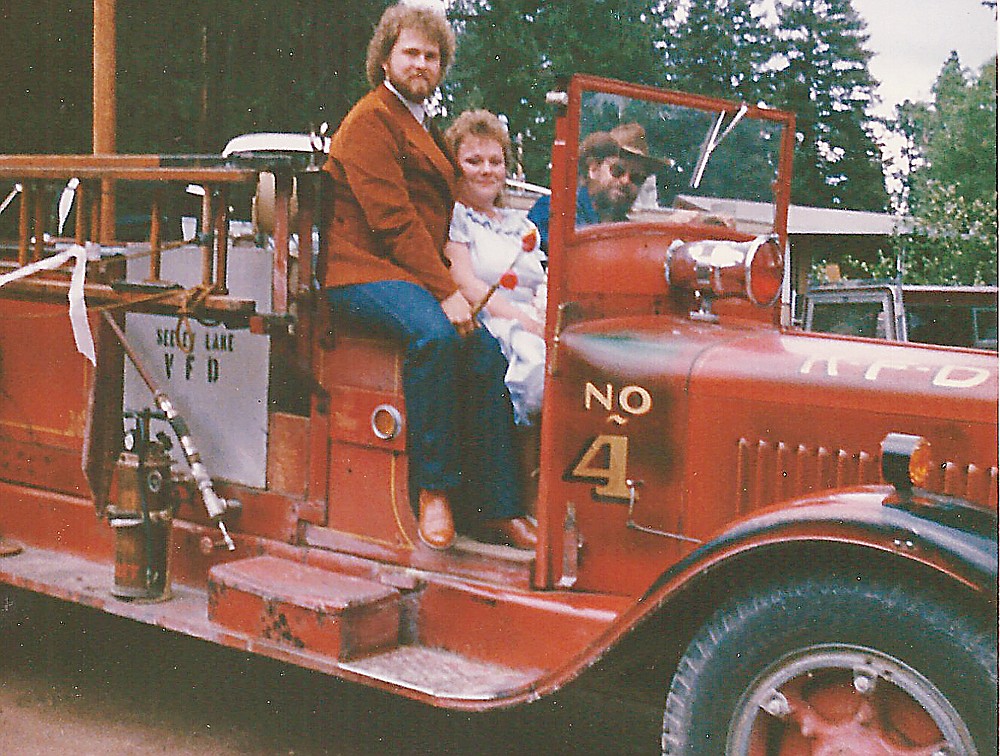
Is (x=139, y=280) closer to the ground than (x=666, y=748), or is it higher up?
higher up

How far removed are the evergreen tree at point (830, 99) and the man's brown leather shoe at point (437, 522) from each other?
2300 cm

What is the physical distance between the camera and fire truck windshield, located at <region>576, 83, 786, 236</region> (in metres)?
3.24

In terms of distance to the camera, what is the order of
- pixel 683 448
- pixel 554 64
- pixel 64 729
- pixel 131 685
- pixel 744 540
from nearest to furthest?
1. pixel 744 540
2. pixel 683 448
3. pixel 64 729
4. pixel 131 685
5. pixel 554 64

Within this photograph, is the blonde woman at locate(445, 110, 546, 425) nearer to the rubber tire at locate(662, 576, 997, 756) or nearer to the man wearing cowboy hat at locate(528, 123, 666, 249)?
the man wearing cowboy hat at locate(528, 123, 666, 249)

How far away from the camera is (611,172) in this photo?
3.29 meters

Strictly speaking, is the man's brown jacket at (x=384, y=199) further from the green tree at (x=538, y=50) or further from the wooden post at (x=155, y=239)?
the green tree at (x=538, y=50)

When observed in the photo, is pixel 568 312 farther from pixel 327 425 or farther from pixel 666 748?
pixel 666 748

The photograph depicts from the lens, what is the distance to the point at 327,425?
373 cm

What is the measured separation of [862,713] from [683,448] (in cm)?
86

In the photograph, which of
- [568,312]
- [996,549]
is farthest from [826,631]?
[568,312]

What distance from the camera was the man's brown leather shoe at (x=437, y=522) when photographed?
11.5ft

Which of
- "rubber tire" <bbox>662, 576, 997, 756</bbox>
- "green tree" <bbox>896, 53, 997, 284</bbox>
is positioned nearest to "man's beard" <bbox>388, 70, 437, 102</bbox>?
"rubber tire" <bbox>662, 576, 997, 756</bbox>

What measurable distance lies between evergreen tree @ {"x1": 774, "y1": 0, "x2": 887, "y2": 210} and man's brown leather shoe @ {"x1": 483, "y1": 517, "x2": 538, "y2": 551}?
22889mm

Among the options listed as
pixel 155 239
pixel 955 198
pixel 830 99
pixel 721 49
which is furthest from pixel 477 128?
pixel 830 99
